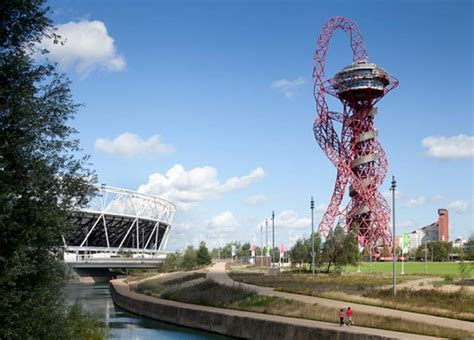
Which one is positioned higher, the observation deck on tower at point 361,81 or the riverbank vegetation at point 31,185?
the observation deck on tower at point 361,81

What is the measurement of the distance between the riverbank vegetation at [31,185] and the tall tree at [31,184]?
25mm

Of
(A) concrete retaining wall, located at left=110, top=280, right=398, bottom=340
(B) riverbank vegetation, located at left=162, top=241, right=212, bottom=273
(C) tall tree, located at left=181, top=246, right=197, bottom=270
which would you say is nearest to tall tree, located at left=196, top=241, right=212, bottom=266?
(B) riverbank vegetation, located at left=162, top=241, right=212, bottom=273

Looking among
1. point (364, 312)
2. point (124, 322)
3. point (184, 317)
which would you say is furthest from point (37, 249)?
point (124, 322)

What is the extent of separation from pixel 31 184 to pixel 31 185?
0.10 ft

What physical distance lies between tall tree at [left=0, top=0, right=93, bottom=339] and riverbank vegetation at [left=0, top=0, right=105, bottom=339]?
0.02 metres

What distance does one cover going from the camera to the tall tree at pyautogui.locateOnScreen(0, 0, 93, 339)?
1505cm

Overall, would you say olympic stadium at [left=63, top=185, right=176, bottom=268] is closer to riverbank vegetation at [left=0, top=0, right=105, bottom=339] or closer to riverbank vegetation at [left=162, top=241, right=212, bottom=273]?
riverbank vegetation at [left=162, top=241, right=212, bottom=273]

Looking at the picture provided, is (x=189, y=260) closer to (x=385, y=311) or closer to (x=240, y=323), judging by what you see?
(x=240, y=323)

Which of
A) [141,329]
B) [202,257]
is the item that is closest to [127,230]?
[202,257]

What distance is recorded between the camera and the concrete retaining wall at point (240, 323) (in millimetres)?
28673

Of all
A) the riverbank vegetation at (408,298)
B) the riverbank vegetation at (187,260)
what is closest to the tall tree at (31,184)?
the riverbank vegetation at (408,298)

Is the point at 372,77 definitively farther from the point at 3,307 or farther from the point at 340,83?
the point at 3,307

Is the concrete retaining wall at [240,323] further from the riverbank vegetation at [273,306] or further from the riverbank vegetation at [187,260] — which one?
the riverbank vegetation at [187,260]

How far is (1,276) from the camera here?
14.5 meters
